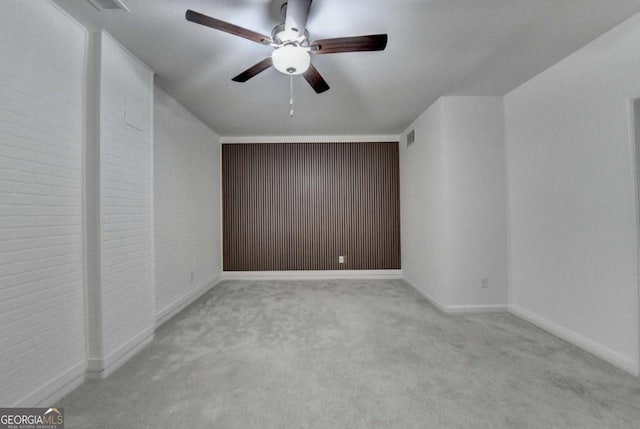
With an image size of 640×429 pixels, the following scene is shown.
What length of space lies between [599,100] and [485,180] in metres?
1.19

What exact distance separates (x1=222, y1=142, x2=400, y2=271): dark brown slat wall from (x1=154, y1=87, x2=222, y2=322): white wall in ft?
1.51

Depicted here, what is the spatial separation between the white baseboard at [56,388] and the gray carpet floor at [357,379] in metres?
0.07

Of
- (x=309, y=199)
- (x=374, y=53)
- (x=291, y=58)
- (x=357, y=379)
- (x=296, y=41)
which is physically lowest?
(x=357, y=379)

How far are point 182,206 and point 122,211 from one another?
1.31m

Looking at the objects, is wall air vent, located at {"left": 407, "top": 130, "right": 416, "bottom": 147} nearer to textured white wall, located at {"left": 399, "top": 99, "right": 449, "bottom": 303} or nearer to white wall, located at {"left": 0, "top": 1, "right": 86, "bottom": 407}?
textured white wall, located at {"left": 399, "top": 99, "right": 449, "bottom": 303}

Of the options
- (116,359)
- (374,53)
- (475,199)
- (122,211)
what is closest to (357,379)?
(116,359)

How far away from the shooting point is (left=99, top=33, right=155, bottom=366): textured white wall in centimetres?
197

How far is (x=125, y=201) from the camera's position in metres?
2.18

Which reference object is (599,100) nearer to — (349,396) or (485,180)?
(485,180)

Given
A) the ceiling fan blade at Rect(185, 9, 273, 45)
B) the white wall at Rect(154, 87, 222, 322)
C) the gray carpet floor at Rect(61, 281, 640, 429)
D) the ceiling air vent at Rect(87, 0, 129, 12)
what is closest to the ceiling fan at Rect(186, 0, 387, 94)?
the ceiling fan blade at Rect(185, 9, 273, 45)

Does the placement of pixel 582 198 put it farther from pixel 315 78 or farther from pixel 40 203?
pixel 40 203

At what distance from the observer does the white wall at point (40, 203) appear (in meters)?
1.45

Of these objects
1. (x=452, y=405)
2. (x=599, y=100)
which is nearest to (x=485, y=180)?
(x=599, y=100)

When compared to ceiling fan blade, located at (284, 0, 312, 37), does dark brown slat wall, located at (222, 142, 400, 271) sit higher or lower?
lower
